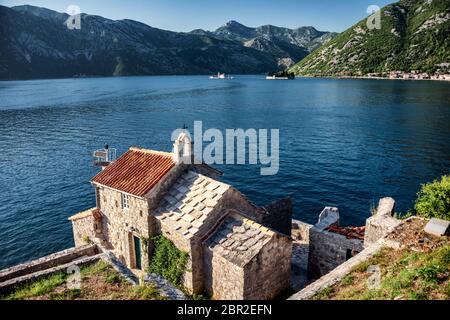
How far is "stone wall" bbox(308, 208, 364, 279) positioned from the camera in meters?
21.3

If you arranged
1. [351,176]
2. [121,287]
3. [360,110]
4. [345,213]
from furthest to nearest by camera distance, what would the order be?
[360,110]
[351,176]
[345,213]
[121,287]

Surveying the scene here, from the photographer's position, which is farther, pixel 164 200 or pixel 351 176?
pixel 351 176

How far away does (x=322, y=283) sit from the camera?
44.8 feet

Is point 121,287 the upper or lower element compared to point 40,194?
upper

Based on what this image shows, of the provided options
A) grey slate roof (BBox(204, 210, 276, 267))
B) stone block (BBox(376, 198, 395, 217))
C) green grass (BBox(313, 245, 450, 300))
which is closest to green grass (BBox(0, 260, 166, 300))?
grey slate roof (BBox(204, 210, 276, 267))

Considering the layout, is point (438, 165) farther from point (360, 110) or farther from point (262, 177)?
point (360, 110)

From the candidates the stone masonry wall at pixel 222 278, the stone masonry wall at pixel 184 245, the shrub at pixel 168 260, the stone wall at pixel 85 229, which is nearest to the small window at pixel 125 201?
the shrub at pixel 168 260

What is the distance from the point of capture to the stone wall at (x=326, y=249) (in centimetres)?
2128

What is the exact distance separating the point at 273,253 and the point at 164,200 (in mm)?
7436

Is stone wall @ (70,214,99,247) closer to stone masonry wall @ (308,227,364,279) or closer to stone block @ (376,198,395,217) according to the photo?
→ stone masonry wall @ (308,227,364,279)

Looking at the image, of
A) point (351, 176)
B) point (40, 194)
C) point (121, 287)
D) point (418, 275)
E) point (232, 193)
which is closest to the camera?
point (418, 275)
